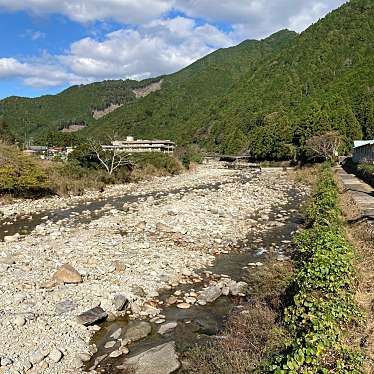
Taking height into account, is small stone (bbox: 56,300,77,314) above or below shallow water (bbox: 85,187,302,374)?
above

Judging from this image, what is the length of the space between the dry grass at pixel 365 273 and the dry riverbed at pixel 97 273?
302 centimetres

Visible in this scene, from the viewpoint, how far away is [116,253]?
44.0 feet

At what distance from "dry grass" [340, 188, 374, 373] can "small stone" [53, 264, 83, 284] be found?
22.7ft

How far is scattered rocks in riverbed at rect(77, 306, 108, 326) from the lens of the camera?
329 inches

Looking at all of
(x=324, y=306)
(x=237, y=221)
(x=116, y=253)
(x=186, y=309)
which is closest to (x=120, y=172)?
(x=237, y=221)

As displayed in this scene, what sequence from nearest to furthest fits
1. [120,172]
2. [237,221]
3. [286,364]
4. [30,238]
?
[286,364] → [30,238] → [237,221] → [120,172]

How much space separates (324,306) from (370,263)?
4.40 m

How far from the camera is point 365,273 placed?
9.20 metres

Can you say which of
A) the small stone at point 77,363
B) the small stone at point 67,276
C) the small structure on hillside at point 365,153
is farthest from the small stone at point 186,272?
the small structure on hillside at point 365,153

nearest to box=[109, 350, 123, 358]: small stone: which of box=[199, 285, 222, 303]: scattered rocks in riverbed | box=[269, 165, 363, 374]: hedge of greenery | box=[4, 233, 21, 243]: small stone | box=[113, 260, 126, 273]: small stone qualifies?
box=[199, 285, 222, 303]: scattered rocks in riverbed

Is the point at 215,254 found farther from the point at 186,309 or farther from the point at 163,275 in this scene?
the point at 186,309

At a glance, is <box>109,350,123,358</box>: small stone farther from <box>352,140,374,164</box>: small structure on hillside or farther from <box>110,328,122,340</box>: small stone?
<box>352,140,374,164</box>: small structure on hillside

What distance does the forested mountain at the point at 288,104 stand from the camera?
7909 cm

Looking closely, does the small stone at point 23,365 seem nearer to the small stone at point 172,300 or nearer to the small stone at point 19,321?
the small stone at point 19,321
